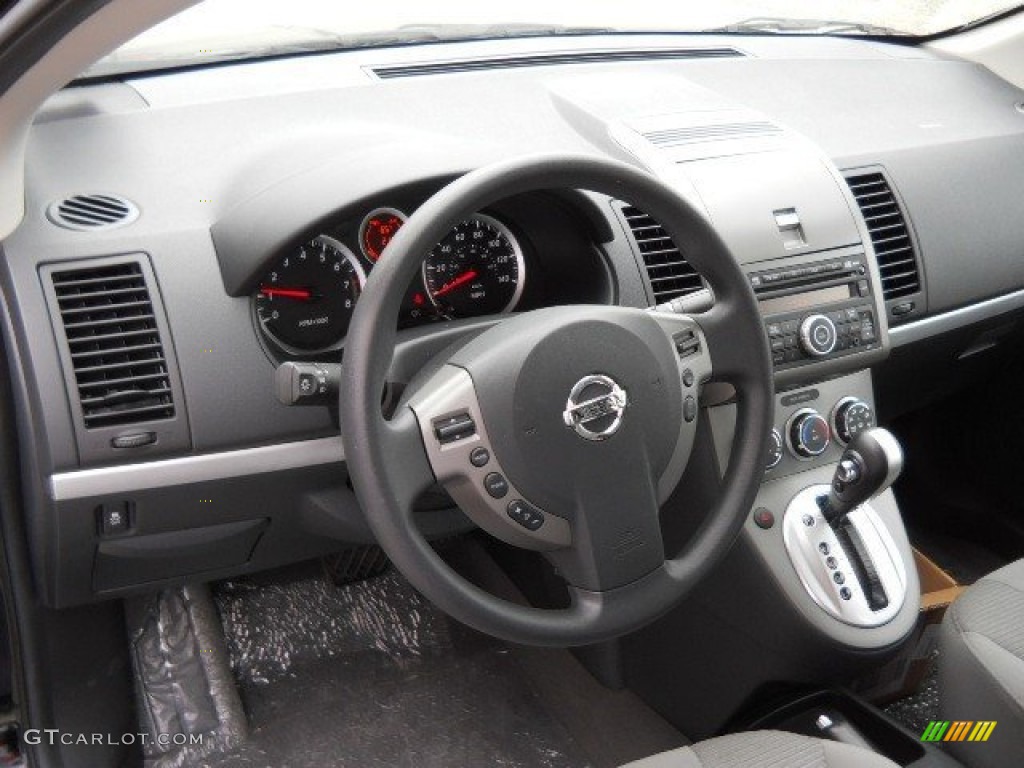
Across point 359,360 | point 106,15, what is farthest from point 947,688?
point 106,15

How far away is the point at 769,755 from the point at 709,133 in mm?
907

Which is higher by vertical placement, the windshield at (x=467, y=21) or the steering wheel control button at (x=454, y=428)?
the windshield at (x=467, y=21)

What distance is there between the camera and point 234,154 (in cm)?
149

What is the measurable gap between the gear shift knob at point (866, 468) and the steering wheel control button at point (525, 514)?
552mm

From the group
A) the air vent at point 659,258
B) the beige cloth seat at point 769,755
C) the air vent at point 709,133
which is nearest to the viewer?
the beige cloth seat at point 769,755

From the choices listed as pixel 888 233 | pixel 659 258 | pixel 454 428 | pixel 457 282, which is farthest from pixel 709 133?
pixel 454 428

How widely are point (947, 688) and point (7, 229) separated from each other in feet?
Answer: 4.18

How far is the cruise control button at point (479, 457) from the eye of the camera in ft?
3.85

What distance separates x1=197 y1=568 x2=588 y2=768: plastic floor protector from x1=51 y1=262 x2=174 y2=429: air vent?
848 mm

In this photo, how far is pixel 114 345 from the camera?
4.34 feet

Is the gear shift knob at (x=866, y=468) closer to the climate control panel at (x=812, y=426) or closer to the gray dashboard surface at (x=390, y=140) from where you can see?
the climate control panel at (x=812, y=426)

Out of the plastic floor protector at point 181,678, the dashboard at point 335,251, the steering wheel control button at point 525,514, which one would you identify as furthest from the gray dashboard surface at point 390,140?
the plastic floor protector at point 181,678

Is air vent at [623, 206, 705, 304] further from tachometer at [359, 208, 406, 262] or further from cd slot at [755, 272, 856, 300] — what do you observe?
tachometer at [359, 208, 406, 262]

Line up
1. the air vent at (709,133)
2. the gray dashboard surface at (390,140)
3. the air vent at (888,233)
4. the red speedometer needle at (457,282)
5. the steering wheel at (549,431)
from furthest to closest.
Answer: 1. the air vent at (888,233)
2. the air vent at (709,133)
3. the red speedometer needle at (457,282)
4. the gray dashboard surface at (390,140)
5. the steering wheel at (549,431)
